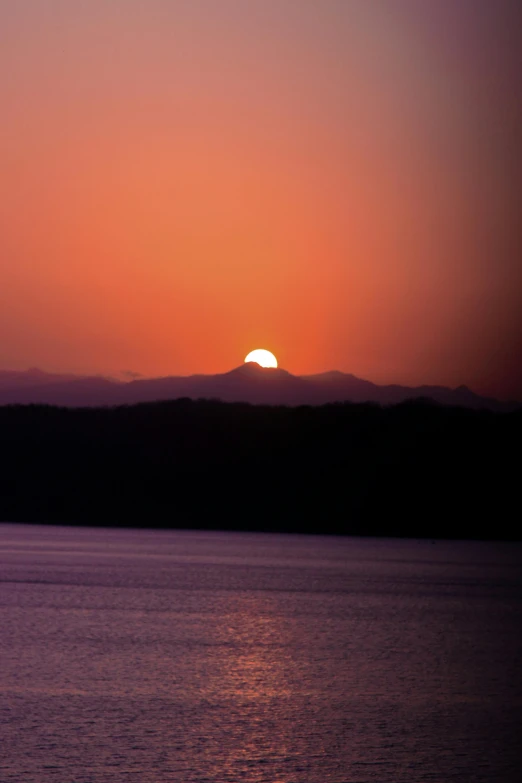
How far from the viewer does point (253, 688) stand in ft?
52.3

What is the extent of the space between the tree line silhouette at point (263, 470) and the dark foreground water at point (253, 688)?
409ft

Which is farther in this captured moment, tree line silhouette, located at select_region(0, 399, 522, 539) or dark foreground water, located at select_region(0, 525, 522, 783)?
tree line silhouette, located at select_region(0, 399, 522, 539)

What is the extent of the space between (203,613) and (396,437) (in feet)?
488

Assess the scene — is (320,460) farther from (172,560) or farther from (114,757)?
(114,757)

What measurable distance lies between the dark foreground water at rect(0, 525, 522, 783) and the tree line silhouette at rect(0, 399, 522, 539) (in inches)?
4908

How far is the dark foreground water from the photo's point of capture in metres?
11.6

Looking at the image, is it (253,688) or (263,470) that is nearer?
(253,688)

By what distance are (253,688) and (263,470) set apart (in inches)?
6082

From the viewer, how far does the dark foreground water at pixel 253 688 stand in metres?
11.6

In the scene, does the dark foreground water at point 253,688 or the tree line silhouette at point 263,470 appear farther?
the tree line silhouette at point 263,470

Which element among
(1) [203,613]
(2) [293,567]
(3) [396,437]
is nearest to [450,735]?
(1) [203,613]

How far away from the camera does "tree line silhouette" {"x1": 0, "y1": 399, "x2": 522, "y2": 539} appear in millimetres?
159125

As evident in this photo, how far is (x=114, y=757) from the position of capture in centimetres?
1155

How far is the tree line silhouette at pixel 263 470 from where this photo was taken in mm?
159125
